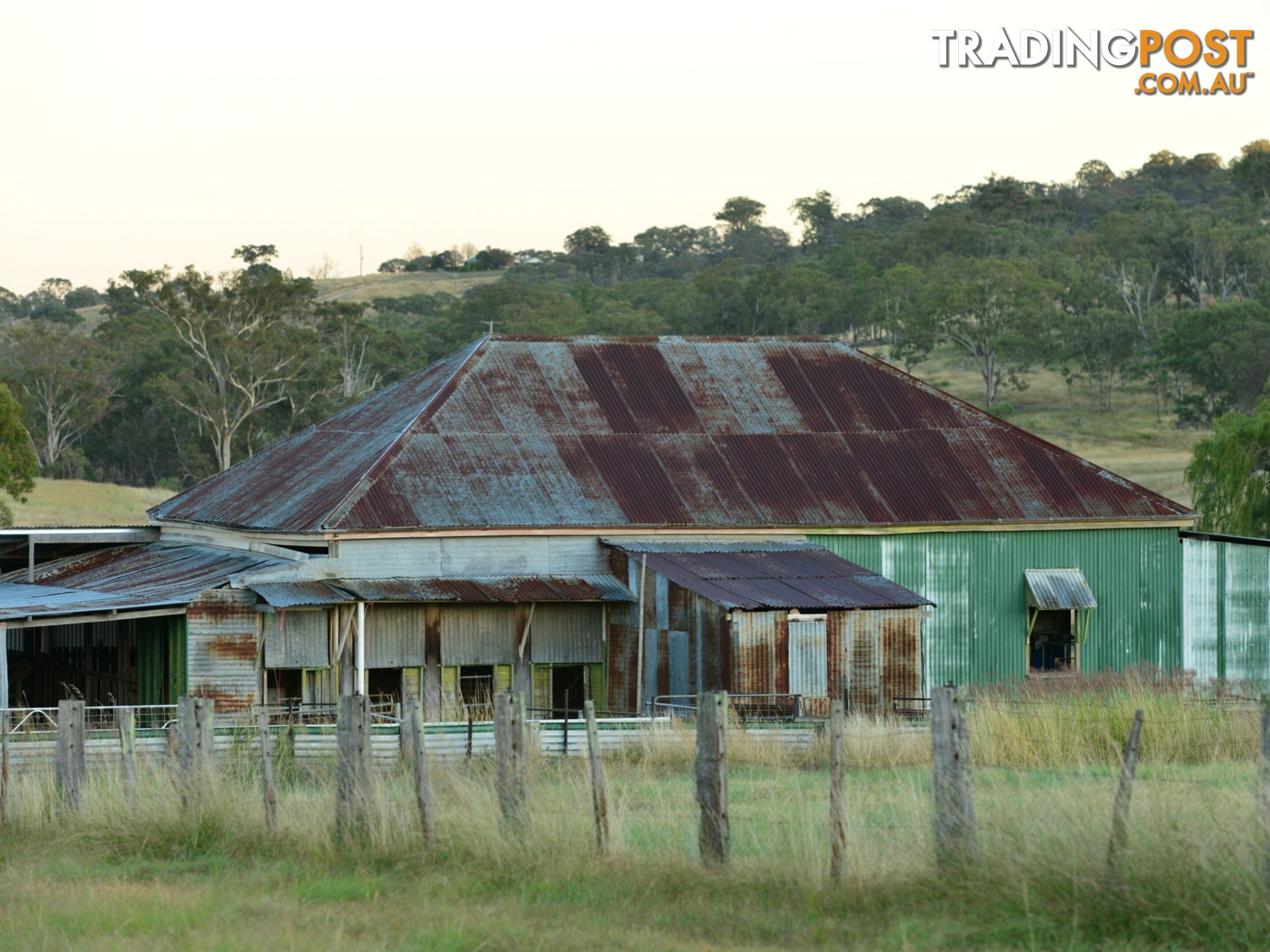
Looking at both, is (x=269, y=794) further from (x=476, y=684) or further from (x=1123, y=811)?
(x=476, y=684)

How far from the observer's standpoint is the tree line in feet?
224

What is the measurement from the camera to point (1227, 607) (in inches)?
1136

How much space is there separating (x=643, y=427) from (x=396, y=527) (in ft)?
18.0

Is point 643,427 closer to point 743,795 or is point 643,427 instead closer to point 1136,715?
point 743,795

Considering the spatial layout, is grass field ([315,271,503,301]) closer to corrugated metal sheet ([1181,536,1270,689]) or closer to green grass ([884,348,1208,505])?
green grass ([884,348,1208,505])

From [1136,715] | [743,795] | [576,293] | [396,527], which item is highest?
[576,293]

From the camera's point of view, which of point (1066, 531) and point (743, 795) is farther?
point (1066, 531)

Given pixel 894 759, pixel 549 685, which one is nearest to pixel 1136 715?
pixel 894 759

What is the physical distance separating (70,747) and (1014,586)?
679 inches

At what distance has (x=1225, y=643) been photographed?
94.3ft

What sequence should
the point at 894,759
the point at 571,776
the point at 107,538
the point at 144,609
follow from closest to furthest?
the point at 571,776 → the point at 894,759 → the point at 144,609 → the point at 107,538

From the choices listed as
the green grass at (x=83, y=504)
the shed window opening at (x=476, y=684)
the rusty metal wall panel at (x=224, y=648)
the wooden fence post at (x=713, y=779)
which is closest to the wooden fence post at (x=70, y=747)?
the wooden fence post at (x=713, y=779)

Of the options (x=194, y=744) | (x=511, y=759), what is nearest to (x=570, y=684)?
(x=194, y=744)

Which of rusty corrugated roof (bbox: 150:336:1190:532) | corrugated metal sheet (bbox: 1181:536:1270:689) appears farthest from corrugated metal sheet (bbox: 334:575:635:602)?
corrugated metal sheet (bbox: 1181:536:1270:689)
